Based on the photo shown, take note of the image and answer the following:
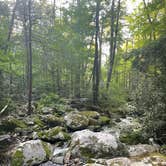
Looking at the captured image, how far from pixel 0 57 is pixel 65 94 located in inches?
373

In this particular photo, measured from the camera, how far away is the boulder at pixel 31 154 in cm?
553

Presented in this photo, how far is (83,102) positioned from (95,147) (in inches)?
342

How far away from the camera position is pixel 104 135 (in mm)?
6117

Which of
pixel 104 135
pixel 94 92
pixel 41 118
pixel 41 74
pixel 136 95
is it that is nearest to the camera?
pixel 104 135

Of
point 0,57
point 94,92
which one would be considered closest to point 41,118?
point 0,57

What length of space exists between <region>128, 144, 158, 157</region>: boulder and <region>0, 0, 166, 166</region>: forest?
27 mm

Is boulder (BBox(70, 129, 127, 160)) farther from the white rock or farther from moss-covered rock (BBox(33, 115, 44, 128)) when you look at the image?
moss-covered rock (BBox(33, 115, 44, 128))

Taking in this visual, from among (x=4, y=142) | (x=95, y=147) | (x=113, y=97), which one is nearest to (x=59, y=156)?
(x=95, y=147)

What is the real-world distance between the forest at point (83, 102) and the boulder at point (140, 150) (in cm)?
3

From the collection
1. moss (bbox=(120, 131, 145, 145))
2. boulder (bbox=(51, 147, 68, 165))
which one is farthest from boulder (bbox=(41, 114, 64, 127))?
moss (bbox=(120, 131, 145, 145))

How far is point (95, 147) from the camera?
5.73 m

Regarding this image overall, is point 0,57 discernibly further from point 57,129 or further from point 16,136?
point 57,129

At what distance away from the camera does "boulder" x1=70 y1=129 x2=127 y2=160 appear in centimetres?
562

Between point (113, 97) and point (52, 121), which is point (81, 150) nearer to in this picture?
point (52, 121)
